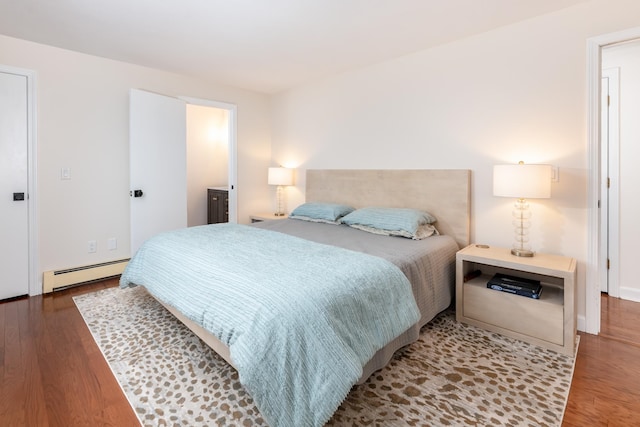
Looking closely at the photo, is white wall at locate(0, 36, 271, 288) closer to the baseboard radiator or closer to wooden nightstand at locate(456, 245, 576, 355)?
the baseboard radiator

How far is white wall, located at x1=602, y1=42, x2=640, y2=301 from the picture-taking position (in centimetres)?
287

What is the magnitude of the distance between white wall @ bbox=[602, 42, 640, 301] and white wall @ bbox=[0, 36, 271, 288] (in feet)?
14.9

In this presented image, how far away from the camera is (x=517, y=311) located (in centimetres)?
219

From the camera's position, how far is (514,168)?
88.0 inches

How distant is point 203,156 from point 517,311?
495 centimetres

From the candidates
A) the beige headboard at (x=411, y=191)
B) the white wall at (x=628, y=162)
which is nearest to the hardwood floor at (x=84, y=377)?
the white wall at (x=628, y=162)

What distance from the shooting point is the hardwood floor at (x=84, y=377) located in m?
1.49

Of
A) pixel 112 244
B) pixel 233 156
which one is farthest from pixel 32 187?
pixel 233 156

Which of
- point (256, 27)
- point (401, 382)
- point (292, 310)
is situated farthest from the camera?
point (256, 27)

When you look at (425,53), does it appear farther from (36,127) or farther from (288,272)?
(36,127)

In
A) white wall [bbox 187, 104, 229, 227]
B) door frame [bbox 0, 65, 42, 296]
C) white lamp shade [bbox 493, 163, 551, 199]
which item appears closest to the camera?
white lamp shade [bbox 493, 163, 551, 199]

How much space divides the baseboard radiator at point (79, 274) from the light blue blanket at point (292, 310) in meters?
1.57

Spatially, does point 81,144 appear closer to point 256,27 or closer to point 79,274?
point 79,274

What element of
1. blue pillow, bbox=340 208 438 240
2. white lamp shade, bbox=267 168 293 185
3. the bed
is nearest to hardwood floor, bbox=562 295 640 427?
the bed
